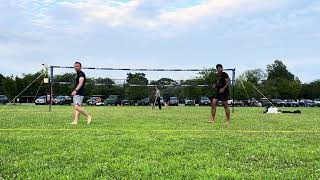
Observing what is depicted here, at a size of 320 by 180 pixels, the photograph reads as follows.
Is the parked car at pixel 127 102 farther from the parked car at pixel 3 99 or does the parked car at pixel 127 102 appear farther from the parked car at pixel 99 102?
the parked car at pixel 3 99

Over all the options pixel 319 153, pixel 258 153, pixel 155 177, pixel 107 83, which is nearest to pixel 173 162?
pixel 155 177

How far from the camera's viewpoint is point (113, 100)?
54.9m

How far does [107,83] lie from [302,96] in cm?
7038

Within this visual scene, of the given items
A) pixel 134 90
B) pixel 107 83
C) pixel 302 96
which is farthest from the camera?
pixel 302 96

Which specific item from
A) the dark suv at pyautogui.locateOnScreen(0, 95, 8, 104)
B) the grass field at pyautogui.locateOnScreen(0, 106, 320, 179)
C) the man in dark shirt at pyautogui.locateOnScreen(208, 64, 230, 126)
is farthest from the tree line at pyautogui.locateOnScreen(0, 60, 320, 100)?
the grass field at pyautogui.locateOnScreen(0, 106, 320, 179)

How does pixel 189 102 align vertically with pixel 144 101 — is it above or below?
below

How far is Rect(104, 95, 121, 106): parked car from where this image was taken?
54.6 m

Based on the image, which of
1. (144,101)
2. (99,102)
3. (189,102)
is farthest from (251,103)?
(99,102)

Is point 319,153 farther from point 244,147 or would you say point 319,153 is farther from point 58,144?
point 58,144

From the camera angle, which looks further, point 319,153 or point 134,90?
point 134,90

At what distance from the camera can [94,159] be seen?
21.4 ft

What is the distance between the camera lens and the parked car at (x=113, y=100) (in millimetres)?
54603

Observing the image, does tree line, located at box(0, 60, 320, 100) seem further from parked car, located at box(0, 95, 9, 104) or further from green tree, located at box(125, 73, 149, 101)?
parked car, located at box(0, 95, 9, 104)

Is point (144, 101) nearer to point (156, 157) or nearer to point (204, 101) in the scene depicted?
point (204, 101)
